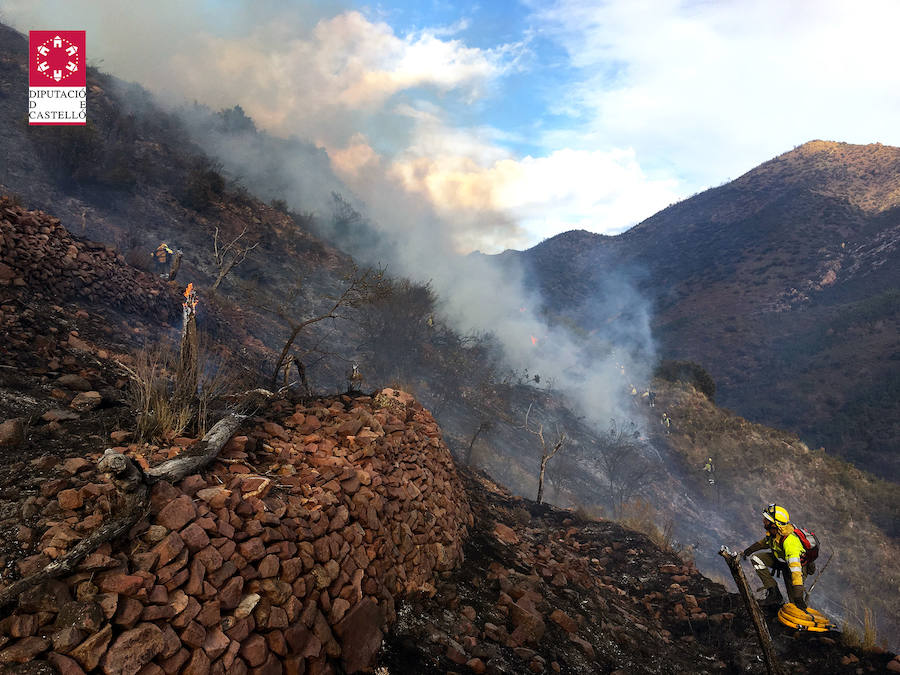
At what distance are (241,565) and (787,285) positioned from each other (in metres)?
59.0

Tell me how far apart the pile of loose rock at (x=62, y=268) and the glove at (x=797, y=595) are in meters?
12.0

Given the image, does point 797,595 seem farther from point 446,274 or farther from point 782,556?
point 446,274

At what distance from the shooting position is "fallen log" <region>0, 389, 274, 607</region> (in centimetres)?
220

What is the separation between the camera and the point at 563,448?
72.3 feet

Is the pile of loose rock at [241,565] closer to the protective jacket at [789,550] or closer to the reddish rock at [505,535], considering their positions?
the reddish rock at [505,535]

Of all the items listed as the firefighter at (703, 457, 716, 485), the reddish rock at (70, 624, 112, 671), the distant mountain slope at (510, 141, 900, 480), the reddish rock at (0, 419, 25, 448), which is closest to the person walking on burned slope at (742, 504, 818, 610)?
the reddish rock at (70, 624, 112, 671)

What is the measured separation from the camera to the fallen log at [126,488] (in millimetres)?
2197

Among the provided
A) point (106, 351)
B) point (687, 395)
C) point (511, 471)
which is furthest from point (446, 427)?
point (687, 395)

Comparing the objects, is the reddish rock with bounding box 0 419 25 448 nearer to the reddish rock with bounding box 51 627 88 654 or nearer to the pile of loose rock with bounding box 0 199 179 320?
the reddish rock with bounding box 51 627 88 654

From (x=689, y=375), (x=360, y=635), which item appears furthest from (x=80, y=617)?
(x=689, y=375)

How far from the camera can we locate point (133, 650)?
221 cm

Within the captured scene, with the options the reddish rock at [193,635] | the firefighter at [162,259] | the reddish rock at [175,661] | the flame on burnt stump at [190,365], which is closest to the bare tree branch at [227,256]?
the firefighter at [162,259]

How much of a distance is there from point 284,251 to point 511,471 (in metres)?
16.8

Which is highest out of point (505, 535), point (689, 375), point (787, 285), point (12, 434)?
point (787, 285)
